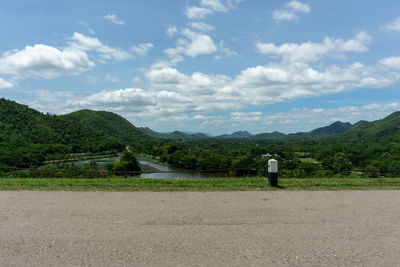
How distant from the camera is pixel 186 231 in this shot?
A: 15.2 ft

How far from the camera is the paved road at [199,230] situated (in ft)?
11.9

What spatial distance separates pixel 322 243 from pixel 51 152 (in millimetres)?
65975

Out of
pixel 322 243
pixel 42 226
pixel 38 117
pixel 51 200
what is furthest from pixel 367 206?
pixel 38 117

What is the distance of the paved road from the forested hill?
4928 centimetres

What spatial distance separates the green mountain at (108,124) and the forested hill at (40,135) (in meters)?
22.1

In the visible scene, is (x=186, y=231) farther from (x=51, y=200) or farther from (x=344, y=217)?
(x=51, y=200)

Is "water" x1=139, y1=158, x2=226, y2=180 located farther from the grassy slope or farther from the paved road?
the grassy slope

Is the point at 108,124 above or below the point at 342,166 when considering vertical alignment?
above

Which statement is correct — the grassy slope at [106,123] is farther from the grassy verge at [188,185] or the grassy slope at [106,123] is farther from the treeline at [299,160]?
the grassy verge at [188,185]

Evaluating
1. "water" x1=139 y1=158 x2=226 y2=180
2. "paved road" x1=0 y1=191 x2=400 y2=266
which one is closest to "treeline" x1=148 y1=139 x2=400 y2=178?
"water" x1=139 y1=158 x2=226 y2=180

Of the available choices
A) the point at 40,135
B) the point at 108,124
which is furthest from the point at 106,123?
the point at 40,135

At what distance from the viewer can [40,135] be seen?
72.9 metres

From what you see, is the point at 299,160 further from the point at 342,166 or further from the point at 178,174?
the point at 178,174

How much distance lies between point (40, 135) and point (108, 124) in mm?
87191
